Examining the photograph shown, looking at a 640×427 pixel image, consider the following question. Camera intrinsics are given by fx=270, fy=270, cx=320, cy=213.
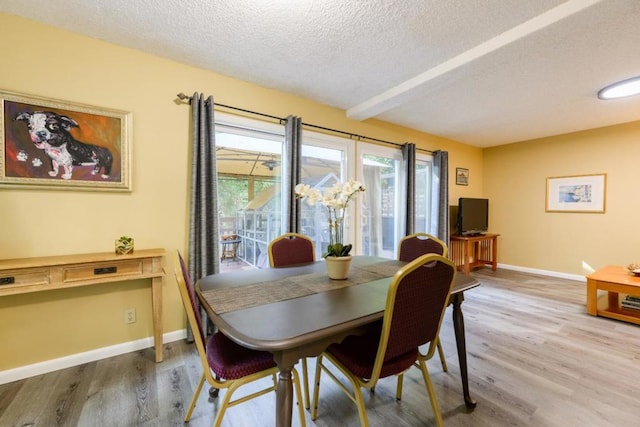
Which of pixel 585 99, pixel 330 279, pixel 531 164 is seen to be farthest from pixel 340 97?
pixel 531 164

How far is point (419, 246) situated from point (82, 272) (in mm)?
2505

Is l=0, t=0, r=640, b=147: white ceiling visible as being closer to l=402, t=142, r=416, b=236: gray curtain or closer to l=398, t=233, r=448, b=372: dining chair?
l=402, t=142, r=416, b=236: gray curtain

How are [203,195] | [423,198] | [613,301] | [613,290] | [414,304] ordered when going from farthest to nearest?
[423,198] → [613,301] → [613,290] → [203,195] → [414,304]

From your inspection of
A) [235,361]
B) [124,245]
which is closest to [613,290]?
[235,361]

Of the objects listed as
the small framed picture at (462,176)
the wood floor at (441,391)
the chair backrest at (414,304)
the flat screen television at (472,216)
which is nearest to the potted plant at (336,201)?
the chair backrest at (414,304)

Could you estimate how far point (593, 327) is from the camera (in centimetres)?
274

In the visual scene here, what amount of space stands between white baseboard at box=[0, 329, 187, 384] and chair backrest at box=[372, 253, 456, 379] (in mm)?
2079

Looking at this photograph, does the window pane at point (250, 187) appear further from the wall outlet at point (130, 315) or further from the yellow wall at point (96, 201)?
the wall outlet at point (130, 315)

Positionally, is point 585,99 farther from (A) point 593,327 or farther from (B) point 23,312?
(B) point 23,312

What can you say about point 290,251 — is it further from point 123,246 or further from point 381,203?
point 381,203

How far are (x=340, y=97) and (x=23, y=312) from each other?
3.34 meters

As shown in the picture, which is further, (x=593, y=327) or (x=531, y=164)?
(x=531, y=164)

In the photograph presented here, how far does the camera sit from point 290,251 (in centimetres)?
228

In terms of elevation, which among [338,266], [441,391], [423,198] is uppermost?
[423,198]
